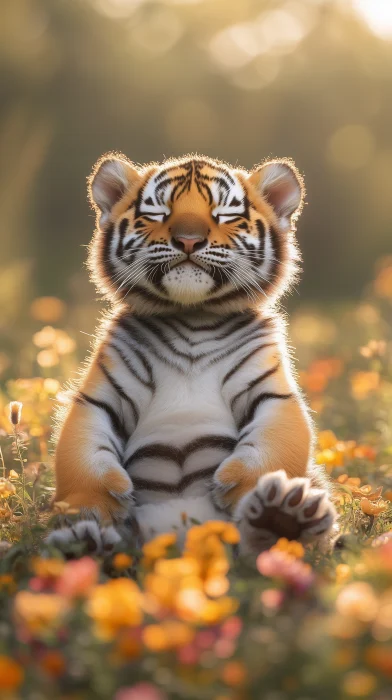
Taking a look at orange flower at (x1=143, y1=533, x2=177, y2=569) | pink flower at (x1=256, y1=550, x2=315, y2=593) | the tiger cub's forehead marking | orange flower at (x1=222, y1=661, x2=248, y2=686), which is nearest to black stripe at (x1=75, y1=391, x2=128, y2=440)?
the tiger cub's forehead marking

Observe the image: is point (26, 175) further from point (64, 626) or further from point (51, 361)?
point (64, 626)

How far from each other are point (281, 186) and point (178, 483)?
1277mm

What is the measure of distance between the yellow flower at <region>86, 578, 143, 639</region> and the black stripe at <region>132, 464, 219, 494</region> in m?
1.38

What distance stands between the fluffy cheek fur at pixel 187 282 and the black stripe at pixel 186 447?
501mm

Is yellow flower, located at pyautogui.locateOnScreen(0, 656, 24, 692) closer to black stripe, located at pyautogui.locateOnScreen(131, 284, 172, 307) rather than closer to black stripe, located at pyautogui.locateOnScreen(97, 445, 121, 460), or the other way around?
black stripe, located at pyautogui.locateOnScreen(97, 445, 121, 460)

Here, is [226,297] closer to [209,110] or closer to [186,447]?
[186,447]

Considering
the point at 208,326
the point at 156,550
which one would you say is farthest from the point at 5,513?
the point at 156,550

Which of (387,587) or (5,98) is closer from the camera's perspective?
(387,587)

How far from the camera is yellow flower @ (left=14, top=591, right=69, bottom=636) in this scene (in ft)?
5.79

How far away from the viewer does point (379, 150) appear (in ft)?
41.2

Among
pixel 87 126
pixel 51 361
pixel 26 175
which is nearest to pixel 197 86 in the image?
pixel 87 126

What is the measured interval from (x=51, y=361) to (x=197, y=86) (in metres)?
8.76

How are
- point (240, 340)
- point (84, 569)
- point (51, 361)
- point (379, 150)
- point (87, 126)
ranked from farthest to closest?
point (379, 150), point (87, 126), point (51, 361), point (240, 340), point (84, 569)

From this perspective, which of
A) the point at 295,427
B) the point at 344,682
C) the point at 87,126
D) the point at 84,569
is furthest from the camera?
the point at 87,126
